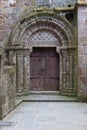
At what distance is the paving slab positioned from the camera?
22.6ft

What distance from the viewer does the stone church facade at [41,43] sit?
12211 mm

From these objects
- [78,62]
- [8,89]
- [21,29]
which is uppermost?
[21,29]

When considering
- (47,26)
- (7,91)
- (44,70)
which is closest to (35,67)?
(44,70)

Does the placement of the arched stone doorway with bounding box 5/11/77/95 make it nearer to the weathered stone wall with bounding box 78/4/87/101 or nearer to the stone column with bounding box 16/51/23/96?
the stone column with bounding box 16/51/23/96

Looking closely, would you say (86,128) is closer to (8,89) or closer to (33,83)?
(8,89)

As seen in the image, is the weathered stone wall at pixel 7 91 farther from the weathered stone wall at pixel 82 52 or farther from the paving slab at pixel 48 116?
the weathered stone wall at pixel 82 52

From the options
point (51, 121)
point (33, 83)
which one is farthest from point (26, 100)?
point (51, 121)

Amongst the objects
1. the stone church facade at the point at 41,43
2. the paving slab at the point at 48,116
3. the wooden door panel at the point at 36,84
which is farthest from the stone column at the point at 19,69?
the paving slab at the point at 48,116

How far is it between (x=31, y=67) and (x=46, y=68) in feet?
1.93

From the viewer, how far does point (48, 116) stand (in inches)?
322

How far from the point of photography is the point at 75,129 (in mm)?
6570

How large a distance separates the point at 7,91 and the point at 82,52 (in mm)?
3846

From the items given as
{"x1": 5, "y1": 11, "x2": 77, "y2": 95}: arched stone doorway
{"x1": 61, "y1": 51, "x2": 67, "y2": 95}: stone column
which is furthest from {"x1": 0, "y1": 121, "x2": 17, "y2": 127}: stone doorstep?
{"x1": 61, "y1": 51, "x2": 67, "y2": 95}: stone column

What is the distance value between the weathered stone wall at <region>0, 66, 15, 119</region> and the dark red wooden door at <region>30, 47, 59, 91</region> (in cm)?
353
